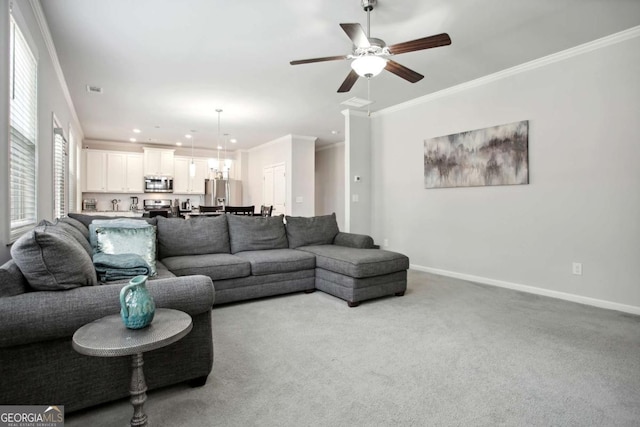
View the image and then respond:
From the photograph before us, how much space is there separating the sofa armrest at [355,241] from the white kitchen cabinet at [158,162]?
242 inches

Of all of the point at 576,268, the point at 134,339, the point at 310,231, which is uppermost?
the point at 310,231

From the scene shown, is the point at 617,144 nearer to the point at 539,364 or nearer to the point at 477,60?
the point at 477,60

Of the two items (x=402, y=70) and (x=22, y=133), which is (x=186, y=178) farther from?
(x=402, y=70)

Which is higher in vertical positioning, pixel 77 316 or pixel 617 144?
pixel 617 144

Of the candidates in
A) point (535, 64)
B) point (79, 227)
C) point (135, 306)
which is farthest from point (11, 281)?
point (535, 64)

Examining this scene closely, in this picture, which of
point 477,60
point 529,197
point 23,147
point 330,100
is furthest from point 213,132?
point 529,197

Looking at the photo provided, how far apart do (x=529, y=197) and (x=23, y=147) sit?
4897 millimetres

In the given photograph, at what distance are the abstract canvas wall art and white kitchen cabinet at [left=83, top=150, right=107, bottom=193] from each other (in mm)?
7345

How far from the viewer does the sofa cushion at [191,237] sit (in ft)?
11.9

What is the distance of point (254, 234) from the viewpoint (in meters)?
4.07

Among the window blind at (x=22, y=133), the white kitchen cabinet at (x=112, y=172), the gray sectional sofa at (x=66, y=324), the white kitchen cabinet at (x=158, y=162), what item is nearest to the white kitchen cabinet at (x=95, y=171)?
the white kitchen cabinet at (x=112, y=172)

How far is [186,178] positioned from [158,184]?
0.72 m

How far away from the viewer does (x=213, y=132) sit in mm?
7516

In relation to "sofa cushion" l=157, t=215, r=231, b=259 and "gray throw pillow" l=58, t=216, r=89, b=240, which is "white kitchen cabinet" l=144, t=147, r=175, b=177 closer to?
"sofa cushion" l=157, t=215, r=231, b=259
